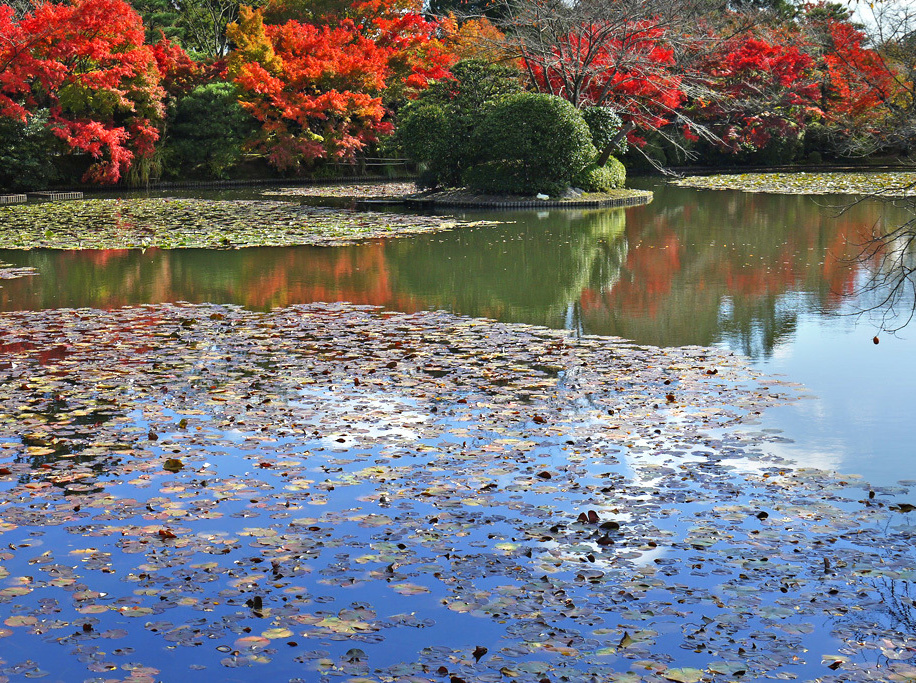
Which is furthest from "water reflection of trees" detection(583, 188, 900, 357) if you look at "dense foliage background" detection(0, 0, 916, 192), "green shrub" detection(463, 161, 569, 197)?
"dense foliage background" detection(0, 0, 916, 192)

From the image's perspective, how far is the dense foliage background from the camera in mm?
21250

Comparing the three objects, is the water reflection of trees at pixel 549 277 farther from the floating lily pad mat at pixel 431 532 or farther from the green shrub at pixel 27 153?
the green shrub at pixel 27 153

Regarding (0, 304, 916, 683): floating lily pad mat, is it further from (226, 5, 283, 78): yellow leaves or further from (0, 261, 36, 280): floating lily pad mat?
(226, 5, 283, 78): yellow leaves

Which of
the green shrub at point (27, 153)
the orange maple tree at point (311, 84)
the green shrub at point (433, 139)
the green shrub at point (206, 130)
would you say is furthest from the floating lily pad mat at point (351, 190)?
the green shrub at point (27, 153)

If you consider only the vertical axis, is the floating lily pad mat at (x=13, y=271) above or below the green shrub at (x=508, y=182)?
below

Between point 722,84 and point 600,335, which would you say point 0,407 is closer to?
point 600,335

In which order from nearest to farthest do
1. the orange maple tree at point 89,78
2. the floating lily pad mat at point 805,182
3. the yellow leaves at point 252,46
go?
the orange maple tree at point 89,78 → the floating lily pad mat at point 805,182 → the yellow leaves at point 252,46

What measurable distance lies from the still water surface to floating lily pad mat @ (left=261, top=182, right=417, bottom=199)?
25.4 feet

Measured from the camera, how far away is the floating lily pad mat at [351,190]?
2447 centimetres

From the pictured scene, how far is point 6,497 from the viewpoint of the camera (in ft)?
15.1

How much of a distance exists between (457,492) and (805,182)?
985 inches

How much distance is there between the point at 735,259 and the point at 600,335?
5.14m

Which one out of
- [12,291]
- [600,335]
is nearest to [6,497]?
[600,335]

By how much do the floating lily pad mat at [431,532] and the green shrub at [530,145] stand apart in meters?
13.7
